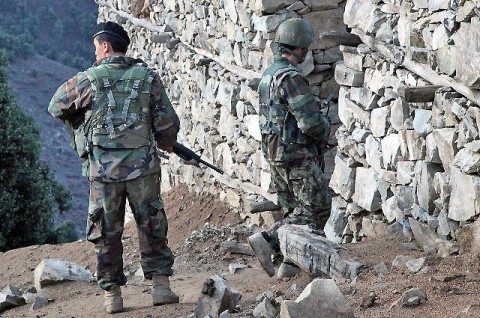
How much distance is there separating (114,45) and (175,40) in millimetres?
6162

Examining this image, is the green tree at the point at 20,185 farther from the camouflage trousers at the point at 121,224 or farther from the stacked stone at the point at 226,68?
the camouflage trousers at the point at 121,224

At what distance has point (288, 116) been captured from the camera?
6.23 m

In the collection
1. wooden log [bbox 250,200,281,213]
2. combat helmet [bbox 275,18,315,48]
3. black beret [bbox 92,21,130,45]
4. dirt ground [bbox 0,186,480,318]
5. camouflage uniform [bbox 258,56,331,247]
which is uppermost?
black beret [bbox 92,21,130,45]

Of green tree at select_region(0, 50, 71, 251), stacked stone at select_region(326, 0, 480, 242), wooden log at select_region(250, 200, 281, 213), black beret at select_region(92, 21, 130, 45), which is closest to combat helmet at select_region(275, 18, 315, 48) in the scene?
stacked stone at select_region(326, 0, 480, 242)

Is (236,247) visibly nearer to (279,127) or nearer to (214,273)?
(214,273)

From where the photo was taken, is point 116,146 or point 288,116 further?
point 288,116

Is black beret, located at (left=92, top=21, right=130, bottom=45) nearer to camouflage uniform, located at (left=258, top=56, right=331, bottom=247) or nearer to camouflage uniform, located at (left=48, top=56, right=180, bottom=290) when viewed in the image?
camouflage uniform, located at (left=48, top=56, right=180, bottom=290)

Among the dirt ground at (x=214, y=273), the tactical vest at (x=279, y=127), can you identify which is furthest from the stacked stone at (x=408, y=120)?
the tactical vest at (x=279, y=127)

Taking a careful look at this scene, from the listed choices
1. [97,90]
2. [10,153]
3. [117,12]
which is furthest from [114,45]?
[117,12]

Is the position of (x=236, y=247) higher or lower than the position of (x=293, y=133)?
lower

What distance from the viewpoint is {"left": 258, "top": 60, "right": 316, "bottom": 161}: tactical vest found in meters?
6.20

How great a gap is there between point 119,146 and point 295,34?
134 centimetres

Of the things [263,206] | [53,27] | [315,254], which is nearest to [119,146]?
[315,254]

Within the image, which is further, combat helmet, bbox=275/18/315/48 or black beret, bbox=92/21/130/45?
combat helmet, bbox=275/18/315/48
